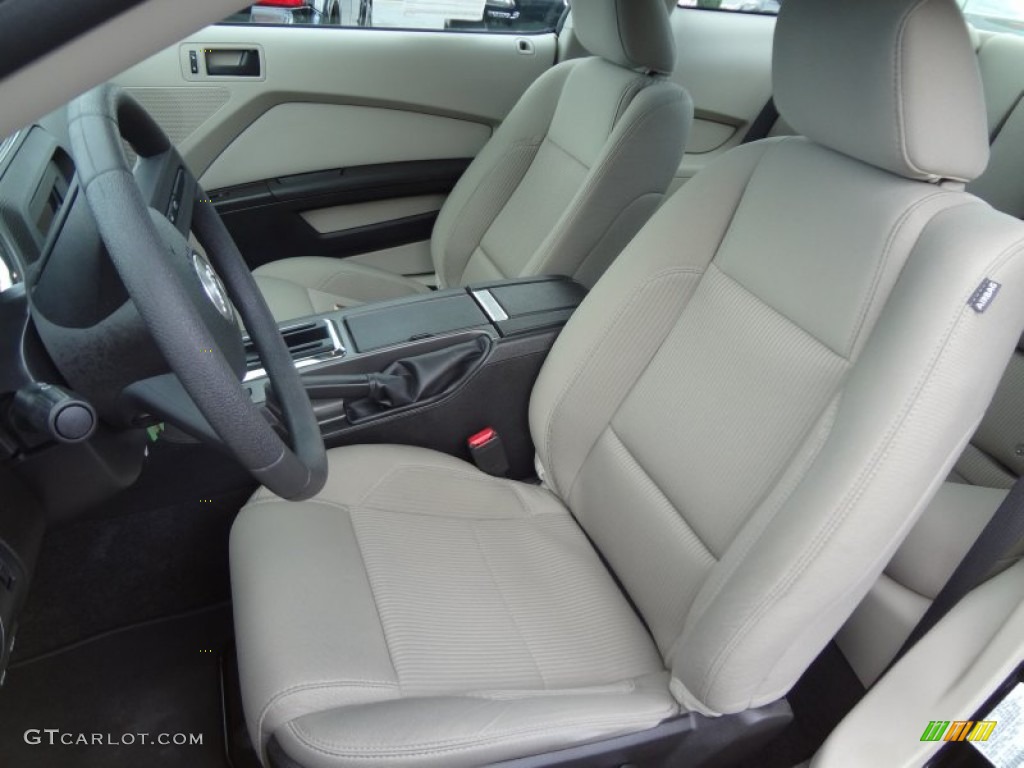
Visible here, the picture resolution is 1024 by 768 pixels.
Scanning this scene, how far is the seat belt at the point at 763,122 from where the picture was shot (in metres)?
2.51

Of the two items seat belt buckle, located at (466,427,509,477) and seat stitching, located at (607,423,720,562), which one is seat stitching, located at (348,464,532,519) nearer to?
seat belt buckle, located at (466,427,509,477)

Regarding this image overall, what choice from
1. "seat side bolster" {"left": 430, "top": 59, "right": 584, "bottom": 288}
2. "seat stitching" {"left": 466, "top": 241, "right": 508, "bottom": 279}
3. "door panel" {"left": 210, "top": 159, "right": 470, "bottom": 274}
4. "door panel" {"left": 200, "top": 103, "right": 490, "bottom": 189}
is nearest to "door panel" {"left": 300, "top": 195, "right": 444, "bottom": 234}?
"door panel" {"left": 210, "top": 159, "right": 470, "bottom": 274}

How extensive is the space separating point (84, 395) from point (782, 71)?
95cm

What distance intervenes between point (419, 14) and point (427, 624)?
5.76 feet

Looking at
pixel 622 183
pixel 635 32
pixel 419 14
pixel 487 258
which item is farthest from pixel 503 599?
pixel 419 14

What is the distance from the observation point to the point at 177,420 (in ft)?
2.54

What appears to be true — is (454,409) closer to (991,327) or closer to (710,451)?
(710,451)

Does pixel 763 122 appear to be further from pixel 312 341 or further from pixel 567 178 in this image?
pixel 312 341

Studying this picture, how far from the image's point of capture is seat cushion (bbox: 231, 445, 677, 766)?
877 mm

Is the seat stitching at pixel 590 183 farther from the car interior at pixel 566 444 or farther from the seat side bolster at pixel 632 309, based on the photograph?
the seat side bolster at pixel 632 309

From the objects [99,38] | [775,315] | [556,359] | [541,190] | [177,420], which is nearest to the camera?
[99,38]

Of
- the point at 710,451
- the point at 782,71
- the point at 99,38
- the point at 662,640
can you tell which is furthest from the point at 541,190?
the point at 99,38

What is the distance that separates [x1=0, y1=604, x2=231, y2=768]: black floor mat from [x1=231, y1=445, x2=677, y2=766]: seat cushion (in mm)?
415

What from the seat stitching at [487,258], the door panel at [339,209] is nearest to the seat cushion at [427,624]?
the seat stitching at [487,258]
